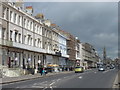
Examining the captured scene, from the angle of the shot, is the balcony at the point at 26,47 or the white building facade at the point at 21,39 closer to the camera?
the white building facade at the point at 21,39

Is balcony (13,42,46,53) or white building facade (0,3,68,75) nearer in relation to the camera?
white building facade (0,3,68,75)

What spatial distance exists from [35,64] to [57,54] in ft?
51.8

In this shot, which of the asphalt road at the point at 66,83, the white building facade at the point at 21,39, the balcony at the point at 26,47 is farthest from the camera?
the balcony at the point at 26,47

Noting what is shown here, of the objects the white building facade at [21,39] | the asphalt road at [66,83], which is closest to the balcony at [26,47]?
the white building facade at [21,39]

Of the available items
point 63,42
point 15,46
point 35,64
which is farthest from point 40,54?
point 63,42

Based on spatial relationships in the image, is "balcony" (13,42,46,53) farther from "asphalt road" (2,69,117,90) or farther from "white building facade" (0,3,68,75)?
"asphalt road" (2,69,117,90)

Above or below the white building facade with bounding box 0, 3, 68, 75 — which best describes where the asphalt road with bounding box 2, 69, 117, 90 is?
below

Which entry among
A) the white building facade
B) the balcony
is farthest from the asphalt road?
the balcony

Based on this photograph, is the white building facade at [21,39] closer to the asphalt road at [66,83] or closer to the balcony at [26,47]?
the balcony at [26,47]

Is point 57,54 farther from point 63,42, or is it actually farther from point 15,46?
point 15,46

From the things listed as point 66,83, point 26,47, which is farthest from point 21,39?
point 66,83

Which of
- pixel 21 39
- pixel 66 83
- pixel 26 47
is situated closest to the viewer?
pixel 66 83

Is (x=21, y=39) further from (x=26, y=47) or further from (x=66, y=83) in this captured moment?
(x=66, y=83)

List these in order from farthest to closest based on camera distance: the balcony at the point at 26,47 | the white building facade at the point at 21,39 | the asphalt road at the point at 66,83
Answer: the balcony at the point at 26,47, the white building facade at the point at 21,39, the asphalt road at the point at 66,83
